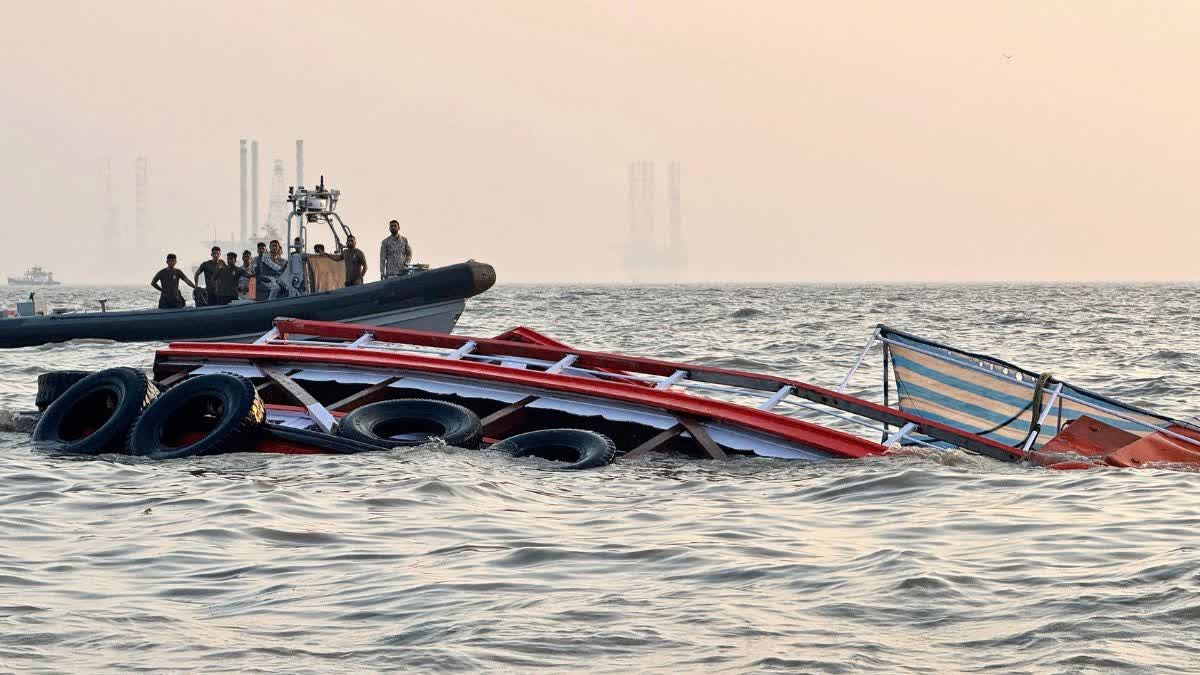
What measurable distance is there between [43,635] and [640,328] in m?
38.0

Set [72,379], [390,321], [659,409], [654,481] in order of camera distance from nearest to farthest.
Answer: [654,481] → [659,409] → [72,379] → [390,321]

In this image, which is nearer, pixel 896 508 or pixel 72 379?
pixel 896 508

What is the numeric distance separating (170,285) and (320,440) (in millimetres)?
14394

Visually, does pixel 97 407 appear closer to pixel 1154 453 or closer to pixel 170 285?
pixel 1154 453

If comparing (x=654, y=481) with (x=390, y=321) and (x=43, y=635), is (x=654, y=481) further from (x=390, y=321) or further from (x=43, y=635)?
(x=390, y=321)

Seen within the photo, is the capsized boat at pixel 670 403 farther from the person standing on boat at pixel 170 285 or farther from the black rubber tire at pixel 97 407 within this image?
the person standing on boat at pixel 170 285

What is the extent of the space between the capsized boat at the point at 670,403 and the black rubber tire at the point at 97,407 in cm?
126

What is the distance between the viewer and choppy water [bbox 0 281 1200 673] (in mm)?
5883

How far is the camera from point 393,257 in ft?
79.5

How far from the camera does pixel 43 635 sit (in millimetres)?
6051

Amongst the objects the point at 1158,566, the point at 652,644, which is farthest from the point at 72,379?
the point at 1158,566

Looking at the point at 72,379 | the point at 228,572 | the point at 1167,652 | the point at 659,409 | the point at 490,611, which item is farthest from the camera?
the point at 72,379

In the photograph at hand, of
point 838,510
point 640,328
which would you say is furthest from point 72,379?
point 640,328

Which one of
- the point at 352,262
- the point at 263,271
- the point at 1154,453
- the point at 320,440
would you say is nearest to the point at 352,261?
the point at 352,262
